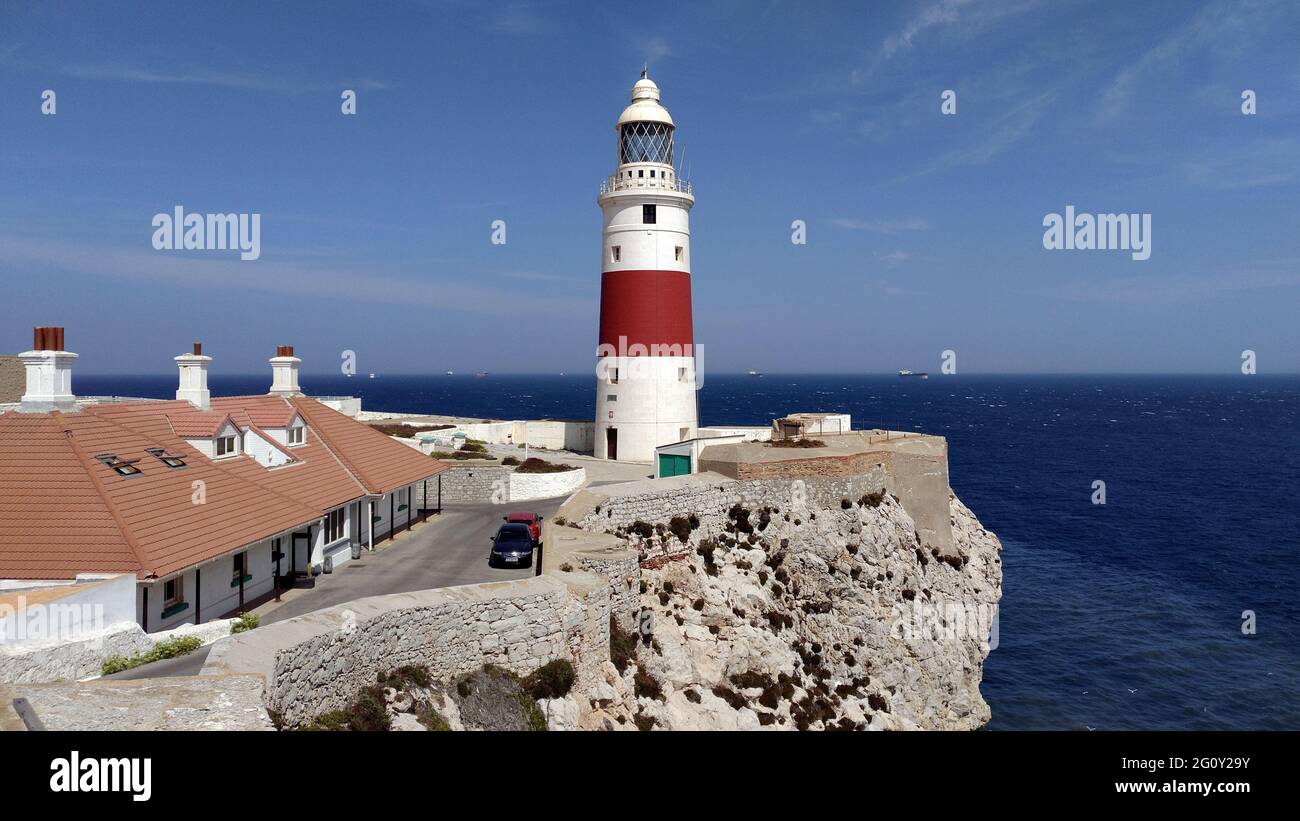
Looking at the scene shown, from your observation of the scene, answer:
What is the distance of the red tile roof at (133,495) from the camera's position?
1598 centimetres

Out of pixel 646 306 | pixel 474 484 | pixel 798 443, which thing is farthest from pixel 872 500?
pixel 474 484

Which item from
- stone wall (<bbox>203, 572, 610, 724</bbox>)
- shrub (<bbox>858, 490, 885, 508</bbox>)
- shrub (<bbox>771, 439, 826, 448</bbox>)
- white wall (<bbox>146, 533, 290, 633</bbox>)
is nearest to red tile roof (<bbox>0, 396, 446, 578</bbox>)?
white wall (<bbox>146, 533, 290, 633</bbox>)

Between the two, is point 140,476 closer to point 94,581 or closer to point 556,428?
point 94,581

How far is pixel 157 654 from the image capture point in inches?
583

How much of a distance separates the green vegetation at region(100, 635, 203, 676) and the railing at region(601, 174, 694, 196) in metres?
25.8

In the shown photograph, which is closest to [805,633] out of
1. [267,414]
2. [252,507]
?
[252,507]

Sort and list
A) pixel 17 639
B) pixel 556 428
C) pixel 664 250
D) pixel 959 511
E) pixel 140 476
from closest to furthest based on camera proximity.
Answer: pixel 17 639
pixel 140 476
pixel 664 250
pixel 959 511
pixel 556 428

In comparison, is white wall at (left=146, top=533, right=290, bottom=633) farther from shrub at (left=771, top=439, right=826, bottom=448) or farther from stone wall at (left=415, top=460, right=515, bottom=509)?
shrub at (left=771, top=439, right=826, bottom=448)

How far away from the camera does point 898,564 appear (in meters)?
31.3

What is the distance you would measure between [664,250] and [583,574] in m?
19.7

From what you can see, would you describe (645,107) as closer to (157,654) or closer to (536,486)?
(536,486)

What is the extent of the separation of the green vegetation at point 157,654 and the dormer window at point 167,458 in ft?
19.2

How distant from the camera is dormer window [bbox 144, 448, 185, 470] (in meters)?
19.8

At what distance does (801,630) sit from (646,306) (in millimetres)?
15976
